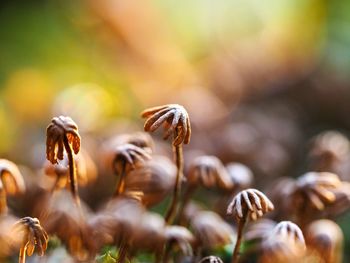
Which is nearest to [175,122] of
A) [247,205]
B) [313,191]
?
[247,205]

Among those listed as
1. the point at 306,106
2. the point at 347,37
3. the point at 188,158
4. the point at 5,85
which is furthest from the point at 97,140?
the point at 347,37

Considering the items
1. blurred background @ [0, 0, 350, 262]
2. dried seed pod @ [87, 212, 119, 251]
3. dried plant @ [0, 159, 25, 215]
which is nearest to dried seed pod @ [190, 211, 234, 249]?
dried seed pod @ [87, 212, 119, 251]

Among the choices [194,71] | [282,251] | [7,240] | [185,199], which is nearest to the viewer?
[282,251]

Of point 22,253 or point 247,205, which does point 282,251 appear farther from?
point 22,253

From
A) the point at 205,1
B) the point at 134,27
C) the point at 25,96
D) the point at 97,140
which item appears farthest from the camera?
the point at 205,1

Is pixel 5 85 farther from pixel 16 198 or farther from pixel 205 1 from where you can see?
pixel 205 1

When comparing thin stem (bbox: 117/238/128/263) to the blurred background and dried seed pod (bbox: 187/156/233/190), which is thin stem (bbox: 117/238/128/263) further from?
the blurred background
